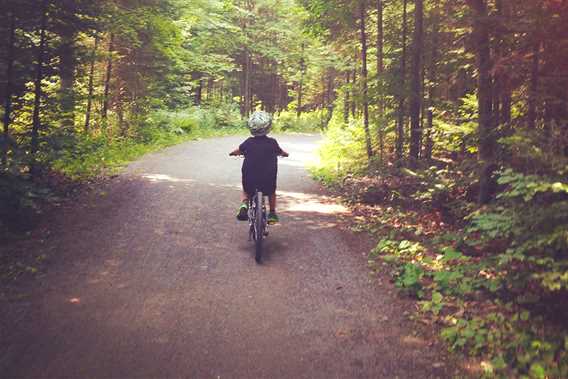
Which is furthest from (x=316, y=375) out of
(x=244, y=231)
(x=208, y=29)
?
(x=208, y=29)

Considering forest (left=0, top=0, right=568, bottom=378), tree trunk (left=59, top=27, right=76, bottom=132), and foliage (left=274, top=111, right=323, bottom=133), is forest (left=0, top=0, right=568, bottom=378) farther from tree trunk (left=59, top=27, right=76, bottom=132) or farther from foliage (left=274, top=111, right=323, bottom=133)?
foliage (left=274, top=111, right=323, bottom=133)

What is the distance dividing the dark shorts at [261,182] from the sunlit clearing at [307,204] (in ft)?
10.1

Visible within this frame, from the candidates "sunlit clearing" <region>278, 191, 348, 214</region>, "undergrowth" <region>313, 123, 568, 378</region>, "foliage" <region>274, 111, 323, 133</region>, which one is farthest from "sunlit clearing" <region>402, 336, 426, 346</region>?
"foliage" <region>274, 111, 323, 133</region>

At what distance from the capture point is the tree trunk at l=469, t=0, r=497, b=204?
7.60m

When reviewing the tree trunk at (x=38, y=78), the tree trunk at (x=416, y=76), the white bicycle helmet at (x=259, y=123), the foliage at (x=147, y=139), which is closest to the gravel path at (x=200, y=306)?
the tree trunk at (x=38, y=78)

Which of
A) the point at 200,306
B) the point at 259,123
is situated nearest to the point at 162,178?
the point at 259,123

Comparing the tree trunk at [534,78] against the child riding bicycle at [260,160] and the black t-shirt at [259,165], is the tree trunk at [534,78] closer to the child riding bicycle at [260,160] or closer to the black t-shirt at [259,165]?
the child riding bicycle at [260,160]

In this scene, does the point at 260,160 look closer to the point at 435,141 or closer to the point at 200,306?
the point at 200,306

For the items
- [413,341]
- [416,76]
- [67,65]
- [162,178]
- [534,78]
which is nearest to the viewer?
[413,341]

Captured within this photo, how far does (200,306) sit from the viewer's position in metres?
5.70

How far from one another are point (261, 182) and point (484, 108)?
392 cm

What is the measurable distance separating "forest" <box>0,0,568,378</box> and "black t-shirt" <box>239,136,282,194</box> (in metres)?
2.11

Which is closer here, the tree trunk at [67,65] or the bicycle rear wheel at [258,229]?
the bicycle rear wheel at [258,229]

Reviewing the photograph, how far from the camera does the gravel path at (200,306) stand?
4445mm
